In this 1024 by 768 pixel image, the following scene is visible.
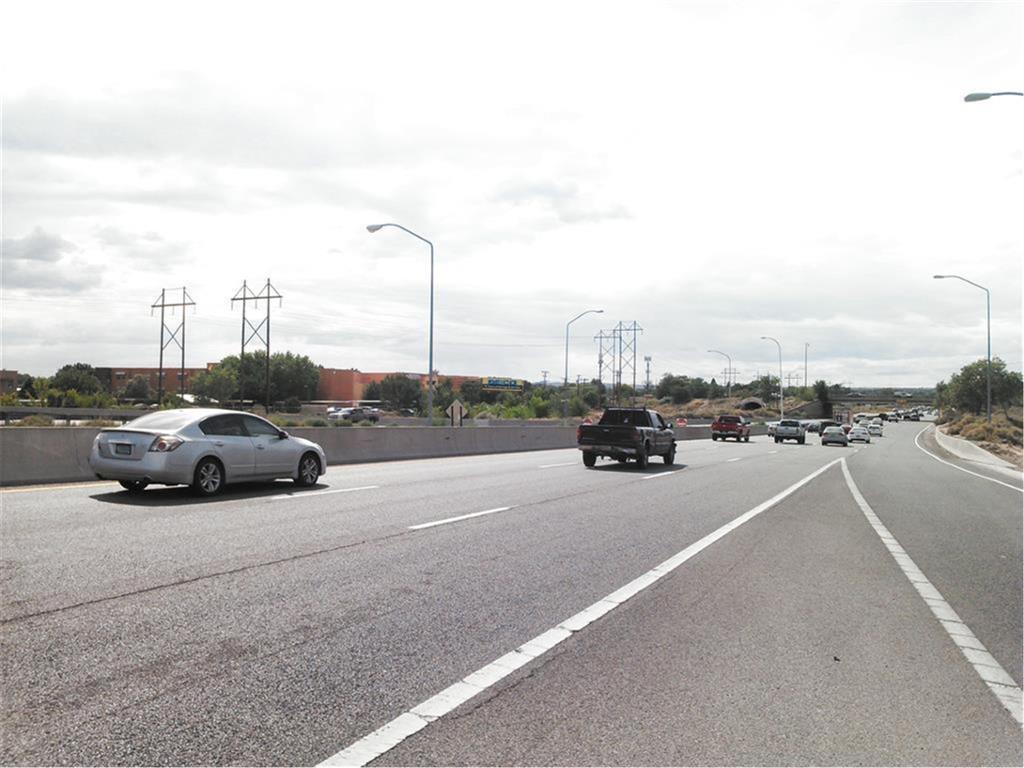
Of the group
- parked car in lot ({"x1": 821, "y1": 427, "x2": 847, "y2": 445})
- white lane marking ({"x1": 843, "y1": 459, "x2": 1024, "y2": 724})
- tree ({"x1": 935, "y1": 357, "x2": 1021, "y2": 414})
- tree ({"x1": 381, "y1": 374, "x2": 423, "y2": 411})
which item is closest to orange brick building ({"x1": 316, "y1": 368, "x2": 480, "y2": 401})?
tree ({"x1": 381, "y1": 374, "x2": 423, "y2": 411})

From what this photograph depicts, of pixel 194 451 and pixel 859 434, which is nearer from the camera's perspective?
pixel 194 451

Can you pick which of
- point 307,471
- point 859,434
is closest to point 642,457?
point 307,471

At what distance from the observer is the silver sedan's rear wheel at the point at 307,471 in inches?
618

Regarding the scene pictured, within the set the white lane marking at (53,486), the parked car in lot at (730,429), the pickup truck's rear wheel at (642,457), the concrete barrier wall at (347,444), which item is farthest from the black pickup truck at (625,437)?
the parked car in lot at (730,429)

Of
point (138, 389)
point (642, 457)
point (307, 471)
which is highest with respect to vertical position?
point (138, 389)

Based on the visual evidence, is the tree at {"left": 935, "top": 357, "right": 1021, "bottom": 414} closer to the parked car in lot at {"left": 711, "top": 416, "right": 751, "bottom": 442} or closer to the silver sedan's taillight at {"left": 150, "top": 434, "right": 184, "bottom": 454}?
the parked car in lot at {"left": 711, "top": 416, "right": 751, "bottom": 442}

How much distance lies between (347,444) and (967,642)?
1979 cm

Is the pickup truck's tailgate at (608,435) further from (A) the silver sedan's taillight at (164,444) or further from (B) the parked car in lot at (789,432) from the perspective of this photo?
(B) the parked car in lot at (789,432)

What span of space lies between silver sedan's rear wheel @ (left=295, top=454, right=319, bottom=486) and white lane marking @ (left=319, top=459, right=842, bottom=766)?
890cm

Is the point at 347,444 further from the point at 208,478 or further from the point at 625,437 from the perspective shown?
the point at 208,478

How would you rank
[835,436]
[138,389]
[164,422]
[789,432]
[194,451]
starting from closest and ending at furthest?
[194,451] → [164,422] → [835,436] → [789,432] → [138,389]

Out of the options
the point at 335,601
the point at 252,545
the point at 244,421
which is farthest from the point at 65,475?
the point at 335,601

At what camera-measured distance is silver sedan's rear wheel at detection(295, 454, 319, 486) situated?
51.5ft

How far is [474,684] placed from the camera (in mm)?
4945
